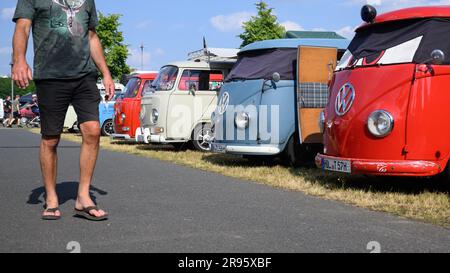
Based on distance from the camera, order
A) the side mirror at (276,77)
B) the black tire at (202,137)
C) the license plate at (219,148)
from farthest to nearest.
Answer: the black tire at (202,137), the license plate at (219,148), the side mirror at (276,77)

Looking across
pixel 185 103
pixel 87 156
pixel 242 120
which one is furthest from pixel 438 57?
pixel 185 103

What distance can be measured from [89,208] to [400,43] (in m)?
3.78

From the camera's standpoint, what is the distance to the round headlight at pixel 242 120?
9344 mm

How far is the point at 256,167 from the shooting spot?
9.48m

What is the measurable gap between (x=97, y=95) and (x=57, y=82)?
368 mm

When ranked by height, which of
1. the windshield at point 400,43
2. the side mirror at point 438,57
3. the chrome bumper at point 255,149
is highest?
the windshield at point 400,43

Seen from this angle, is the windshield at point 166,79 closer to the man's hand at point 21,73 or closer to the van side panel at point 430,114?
the van side panel at point 430,114

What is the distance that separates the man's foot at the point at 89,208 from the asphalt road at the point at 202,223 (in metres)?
0.11

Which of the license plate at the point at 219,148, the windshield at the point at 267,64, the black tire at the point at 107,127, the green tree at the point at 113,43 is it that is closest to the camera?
the windshield at the point at 267,64

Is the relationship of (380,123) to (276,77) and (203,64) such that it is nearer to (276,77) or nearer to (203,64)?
(276,77)

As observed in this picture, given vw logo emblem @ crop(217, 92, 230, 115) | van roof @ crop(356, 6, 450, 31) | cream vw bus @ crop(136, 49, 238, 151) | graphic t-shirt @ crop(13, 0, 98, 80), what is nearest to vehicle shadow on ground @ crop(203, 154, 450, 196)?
vw logo emblem @ crop(217, 92, 230, 115)

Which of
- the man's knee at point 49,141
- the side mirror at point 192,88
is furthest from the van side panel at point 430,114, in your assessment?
the side mirror at point 192,88
